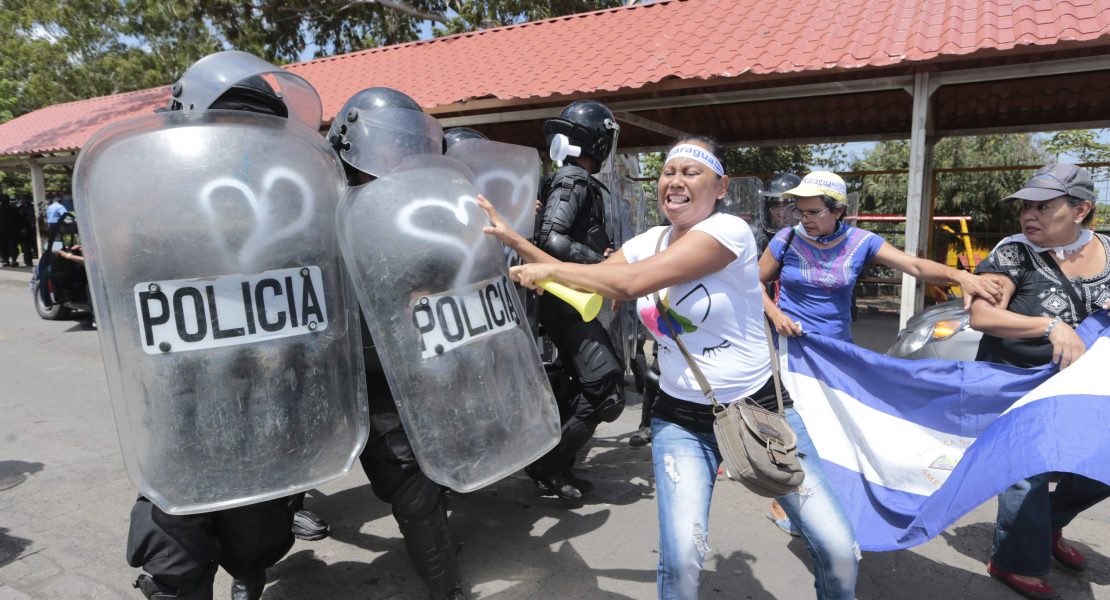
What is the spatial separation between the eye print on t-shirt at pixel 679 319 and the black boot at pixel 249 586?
63.7 inches

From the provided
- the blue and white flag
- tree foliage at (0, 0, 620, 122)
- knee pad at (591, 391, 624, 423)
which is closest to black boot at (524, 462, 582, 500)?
knee pad at (591, 391, 624, 423)

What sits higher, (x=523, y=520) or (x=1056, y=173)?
(x=1056, y=173)

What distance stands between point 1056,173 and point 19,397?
708 centimetres

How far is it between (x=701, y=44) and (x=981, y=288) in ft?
18.5

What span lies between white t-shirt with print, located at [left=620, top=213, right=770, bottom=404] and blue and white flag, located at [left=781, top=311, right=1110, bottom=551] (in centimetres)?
83

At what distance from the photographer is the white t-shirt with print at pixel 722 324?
2.06 meters

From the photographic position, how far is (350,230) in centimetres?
183

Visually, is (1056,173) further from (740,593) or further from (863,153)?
(863,153)

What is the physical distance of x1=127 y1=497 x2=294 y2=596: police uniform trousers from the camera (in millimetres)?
2004

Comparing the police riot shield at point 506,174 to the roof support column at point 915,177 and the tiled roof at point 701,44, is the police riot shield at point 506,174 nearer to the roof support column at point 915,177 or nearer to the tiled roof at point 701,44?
the tiled roof at point 701,44

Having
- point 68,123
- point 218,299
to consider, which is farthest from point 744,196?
point 68,123

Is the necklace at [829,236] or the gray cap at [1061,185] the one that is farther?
the necklace at [829,236]

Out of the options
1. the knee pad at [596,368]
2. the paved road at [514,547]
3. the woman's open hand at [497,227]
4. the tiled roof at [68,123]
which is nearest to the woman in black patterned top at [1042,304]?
the paved road at [514,547]

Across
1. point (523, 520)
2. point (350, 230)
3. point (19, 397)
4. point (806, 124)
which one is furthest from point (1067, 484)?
point (806, 124)
